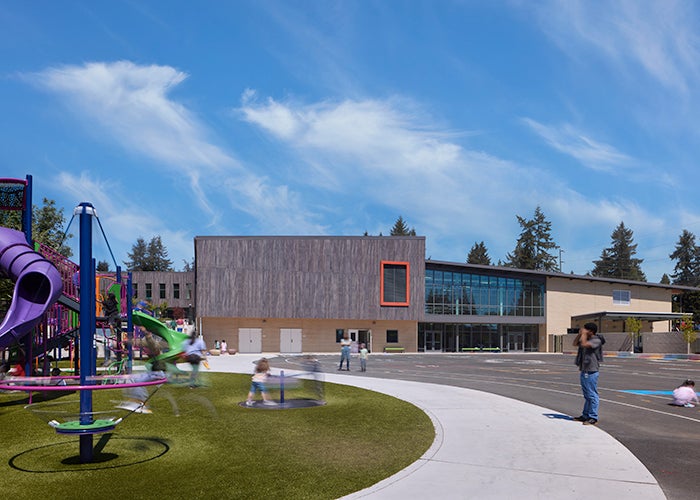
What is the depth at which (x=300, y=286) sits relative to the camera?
54.4 meters

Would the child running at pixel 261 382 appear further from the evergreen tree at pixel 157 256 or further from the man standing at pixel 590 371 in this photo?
the evergreen tree at pixel 157 256

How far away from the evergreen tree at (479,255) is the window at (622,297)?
6548 centimetres

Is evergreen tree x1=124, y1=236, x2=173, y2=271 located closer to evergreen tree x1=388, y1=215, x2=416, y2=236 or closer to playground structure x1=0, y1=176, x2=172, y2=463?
evergreen tree x1=388, y1=215, x2=416, y2=236

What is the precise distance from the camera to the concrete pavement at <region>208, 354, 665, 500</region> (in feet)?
25.0

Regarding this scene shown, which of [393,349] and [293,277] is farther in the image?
[393,349]

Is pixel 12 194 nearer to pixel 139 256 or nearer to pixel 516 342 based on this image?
pixel 516 342

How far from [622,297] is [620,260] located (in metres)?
69.7

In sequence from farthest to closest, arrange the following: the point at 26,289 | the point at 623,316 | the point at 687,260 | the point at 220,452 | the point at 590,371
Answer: the point at 687,260 → the point at 623,316 → the point at 26,289 → the point at 590,371 → the point at 220,452

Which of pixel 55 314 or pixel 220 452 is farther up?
pixel 55 314

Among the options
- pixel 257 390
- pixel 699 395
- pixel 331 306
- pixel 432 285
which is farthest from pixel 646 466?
pixel 432 285

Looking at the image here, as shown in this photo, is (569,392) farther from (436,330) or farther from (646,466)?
(436,330)

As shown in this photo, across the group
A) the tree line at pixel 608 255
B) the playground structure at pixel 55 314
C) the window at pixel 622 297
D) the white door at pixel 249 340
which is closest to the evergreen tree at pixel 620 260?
the tree line at pixel 608 255

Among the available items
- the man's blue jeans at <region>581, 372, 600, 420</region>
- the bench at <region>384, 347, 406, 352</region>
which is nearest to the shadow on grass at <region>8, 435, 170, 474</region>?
the man's blue jeans at <region>581, 372, 600, 420</region>

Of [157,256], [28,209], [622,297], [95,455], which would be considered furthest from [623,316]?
[157,256]
